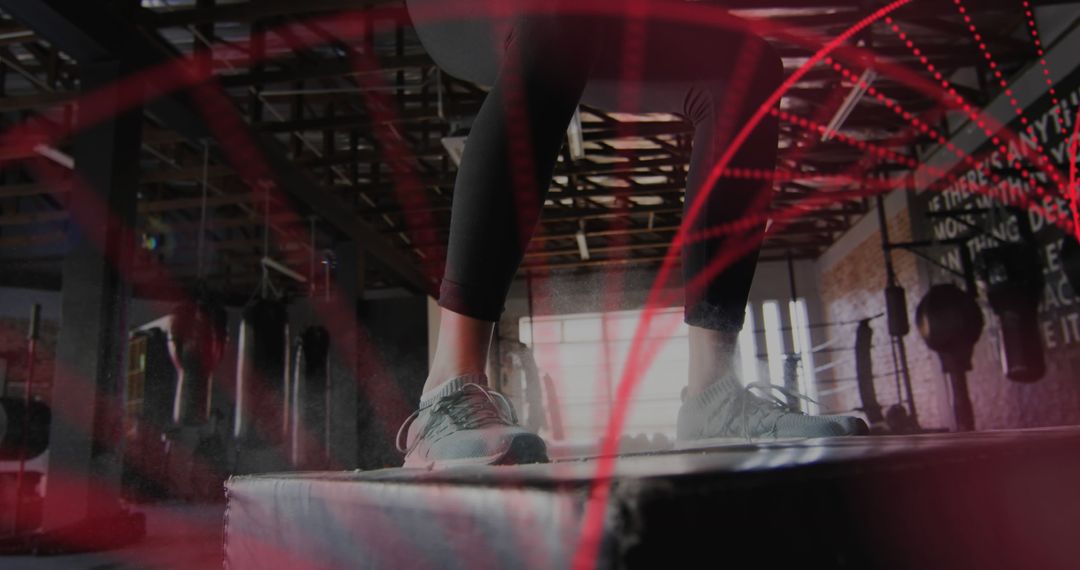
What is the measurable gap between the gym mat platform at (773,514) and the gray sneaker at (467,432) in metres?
0.26

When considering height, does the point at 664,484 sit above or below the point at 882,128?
below

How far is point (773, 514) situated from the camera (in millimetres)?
236

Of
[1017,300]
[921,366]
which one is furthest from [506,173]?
[921,366]

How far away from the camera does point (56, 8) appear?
100.0 inches

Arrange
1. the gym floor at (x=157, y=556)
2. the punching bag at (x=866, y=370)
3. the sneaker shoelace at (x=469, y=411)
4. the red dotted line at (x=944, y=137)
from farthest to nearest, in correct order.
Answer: the punching bag at (x=866, y=370)
the red dotted line at (x=944, y=137)
the gym floor at (x=157, y=556)
the sneaker shoelace at (x=469, y=411)

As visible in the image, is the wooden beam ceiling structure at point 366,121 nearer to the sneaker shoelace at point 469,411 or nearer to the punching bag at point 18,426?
the punching bag at point 18,426

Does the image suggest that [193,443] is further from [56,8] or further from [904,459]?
[904,459]

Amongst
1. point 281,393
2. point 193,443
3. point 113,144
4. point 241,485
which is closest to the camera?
point 241,485

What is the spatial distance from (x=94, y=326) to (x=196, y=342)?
1.98m

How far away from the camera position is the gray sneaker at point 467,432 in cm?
62

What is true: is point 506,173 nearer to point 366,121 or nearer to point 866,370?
point 366,121

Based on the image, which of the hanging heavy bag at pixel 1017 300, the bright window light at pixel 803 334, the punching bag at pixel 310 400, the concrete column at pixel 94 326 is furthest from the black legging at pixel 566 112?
the bright window light at pixel 803 334

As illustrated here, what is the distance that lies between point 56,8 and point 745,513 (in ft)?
10.2

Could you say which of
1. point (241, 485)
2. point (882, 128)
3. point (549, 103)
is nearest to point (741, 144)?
point (549, 103)
